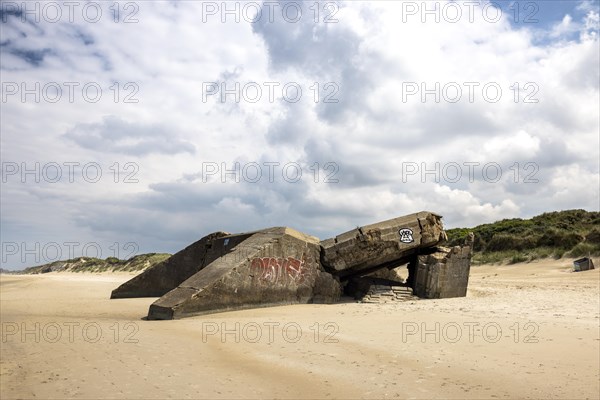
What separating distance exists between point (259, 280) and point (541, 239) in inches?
699

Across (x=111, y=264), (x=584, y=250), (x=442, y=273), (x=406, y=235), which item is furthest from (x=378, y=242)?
(x=111, y=264)

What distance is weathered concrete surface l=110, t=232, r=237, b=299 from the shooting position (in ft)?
41.9

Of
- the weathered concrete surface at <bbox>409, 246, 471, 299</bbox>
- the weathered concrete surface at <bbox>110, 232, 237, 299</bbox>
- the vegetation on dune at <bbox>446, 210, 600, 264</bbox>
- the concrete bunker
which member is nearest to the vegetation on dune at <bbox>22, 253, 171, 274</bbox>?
the weathered concrete surface at <bbox>110, 232, 237, 299</bbox>

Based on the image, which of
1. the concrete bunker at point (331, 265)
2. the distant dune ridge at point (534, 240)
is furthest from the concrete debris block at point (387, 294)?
the distant dune ridge at point (534, 240)

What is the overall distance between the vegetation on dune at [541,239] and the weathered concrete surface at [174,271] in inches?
286

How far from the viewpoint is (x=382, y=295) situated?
10.6m

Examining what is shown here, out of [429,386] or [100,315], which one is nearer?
[429,386]

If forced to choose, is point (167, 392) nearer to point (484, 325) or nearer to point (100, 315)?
point (484, 325)

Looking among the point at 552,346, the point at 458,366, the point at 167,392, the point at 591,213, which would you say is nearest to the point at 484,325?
the point at 552,346

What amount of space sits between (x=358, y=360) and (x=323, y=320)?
268 cm

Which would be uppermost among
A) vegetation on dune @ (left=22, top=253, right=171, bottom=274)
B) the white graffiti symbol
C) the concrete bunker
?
the white graffiti symbol

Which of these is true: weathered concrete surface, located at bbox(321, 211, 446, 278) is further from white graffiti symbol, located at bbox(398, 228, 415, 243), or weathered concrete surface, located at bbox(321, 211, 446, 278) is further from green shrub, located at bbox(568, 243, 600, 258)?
green shrub, located at bbox(568, 243, 600, 258)

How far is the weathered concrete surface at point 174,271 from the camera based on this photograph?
41.9 feet

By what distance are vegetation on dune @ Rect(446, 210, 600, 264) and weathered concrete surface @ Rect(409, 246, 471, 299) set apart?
289cm
